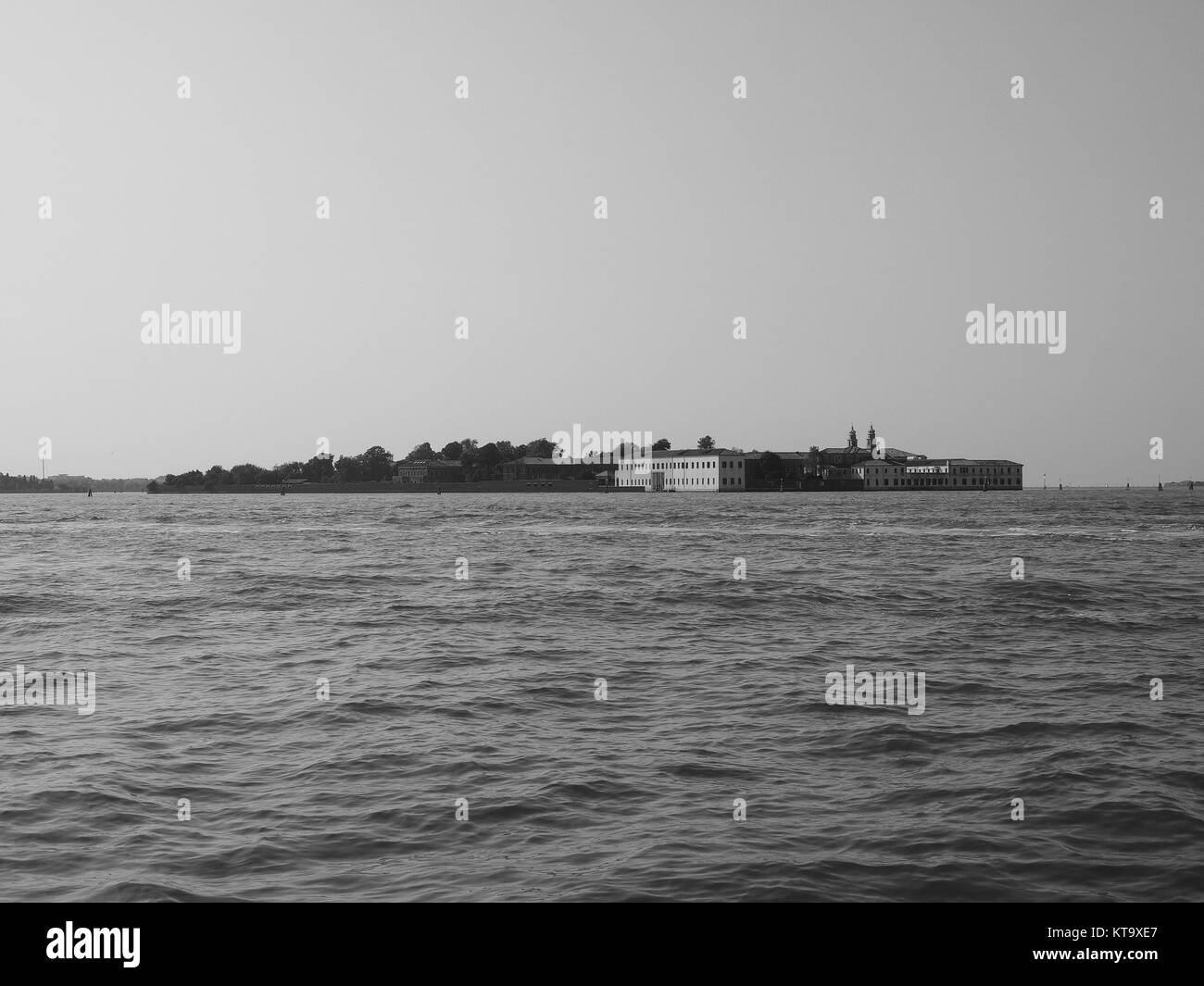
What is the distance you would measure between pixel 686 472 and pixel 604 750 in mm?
163477

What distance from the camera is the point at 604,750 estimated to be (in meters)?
9.61

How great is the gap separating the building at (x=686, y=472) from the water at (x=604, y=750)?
464ft

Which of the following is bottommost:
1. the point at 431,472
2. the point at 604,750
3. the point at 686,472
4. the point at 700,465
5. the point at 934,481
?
the point at 604,750

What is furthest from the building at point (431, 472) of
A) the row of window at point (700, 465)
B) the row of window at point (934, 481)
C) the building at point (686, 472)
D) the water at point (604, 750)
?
the water at point (604, 750)

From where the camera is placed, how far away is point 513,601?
22969 mm

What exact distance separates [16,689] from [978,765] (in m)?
10.2

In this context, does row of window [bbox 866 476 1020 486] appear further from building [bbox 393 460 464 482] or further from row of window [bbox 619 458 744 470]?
building [bbox 393 460 464 482]

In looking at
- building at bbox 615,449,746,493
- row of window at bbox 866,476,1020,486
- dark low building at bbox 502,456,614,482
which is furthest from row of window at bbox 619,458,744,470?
row of window at bbox 866,476,1020,486

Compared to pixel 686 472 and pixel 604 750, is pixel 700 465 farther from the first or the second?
pixel 604 750

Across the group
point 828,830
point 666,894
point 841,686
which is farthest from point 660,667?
point 666,894

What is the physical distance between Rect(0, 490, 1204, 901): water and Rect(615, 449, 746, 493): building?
5568 inches

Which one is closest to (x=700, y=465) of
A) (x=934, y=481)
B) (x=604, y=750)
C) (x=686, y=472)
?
(x=686, y=472)

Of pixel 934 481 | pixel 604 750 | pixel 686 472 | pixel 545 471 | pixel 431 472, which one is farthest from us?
pixel 431 472
